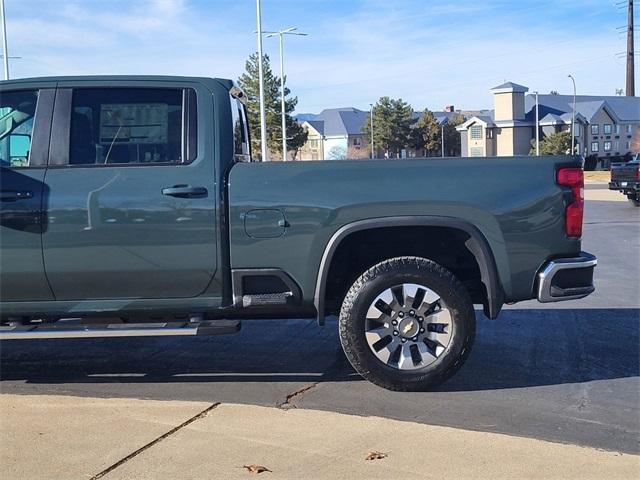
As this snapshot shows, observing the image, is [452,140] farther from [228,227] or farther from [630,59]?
[228,227]

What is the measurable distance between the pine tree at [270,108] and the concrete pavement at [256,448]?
155 ft

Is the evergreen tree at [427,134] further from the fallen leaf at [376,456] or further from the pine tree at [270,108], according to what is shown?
the fallen leaf at [376,456]

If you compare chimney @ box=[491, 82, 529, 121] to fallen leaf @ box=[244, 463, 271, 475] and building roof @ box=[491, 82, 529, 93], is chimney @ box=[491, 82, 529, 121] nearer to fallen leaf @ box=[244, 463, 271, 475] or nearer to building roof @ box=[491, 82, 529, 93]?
building roof @ box=[491, 82, 529, 93]

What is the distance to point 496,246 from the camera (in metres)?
5.09

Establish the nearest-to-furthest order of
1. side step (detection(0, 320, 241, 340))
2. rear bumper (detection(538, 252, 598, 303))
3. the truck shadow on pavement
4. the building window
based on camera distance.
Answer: side step (detection(0, 320, 241, 340)) < rear bumper (detection(538, 252, 598, 303)) < the truck shadow on pavement < the building window

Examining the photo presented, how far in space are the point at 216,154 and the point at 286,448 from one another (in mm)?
2017

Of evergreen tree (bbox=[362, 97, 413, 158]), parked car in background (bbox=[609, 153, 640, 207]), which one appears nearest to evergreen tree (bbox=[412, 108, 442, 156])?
evergreen tree (bbox=[362, 97, 413, 158])

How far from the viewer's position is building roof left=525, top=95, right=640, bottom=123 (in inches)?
3243

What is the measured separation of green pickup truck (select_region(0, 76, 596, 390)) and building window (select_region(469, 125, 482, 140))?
77.1 m

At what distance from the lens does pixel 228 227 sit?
507 centimetres

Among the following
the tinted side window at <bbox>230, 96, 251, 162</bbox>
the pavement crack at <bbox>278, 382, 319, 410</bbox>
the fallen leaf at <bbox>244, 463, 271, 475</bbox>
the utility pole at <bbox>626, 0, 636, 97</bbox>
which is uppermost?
the utility pole at <bbox>626, 0, 636, 97</bbox>

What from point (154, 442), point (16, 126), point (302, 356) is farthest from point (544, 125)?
point (154, 442)

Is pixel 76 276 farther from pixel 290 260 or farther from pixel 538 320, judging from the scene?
pixel 538 320

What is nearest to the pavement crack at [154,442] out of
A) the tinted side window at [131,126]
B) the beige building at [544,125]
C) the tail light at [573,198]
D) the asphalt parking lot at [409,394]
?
the asphalt parking lot at [409,394]
